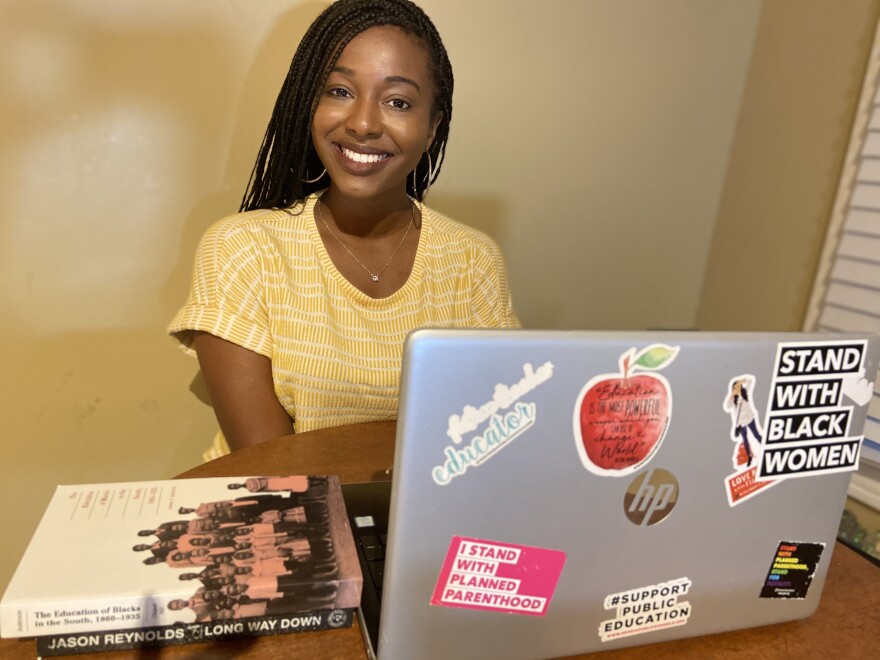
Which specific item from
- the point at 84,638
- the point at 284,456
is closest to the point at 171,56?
the point at 284,456

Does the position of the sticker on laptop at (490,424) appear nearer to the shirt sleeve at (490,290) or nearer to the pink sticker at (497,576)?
the pink sticker at (497,576)

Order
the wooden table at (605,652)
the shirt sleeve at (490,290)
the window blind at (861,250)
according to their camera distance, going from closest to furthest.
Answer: the wooden table at (605,652) < the shirt sleeve at (490,290) < the window blind at (861,250)

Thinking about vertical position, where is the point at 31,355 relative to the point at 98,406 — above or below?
above

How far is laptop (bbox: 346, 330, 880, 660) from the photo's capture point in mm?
604

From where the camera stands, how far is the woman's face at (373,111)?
1.32m

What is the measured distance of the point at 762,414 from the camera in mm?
694

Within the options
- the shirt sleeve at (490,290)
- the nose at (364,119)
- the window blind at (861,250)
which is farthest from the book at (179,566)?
the window blind at (861,250)

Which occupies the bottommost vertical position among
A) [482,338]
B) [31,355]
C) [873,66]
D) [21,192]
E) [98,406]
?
[98,406]

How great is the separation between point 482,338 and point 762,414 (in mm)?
283

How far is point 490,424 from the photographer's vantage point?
61cm

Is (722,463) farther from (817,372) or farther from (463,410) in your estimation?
(463,410)

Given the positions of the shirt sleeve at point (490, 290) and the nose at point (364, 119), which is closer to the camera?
the nose at point (364, 119)

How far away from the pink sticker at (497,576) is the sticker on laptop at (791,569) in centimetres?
24

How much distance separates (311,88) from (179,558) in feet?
2.95
